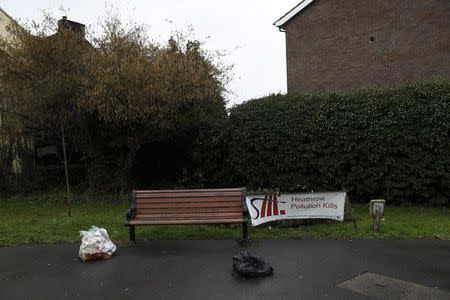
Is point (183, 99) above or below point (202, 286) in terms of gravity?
above

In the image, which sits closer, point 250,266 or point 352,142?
point 250,266

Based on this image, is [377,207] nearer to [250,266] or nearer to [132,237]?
[250,266]

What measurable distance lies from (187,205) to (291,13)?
52.9 feet

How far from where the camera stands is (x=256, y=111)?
38.5 ft

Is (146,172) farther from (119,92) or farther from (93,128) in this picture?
(119,92)

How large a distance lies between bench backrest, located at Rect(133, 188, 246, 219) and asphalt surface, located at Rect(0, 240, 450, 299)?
47 cm

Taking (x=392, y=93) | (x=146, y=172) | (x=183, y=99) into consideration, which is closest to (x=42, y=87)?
(x=183, y=99)

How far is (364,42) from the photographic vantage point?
63.9 feet

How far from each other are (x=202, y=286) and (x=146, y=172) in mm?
9700

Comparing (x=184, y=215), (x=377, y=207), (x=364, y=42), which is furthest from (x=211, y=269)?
(x=364, y=42)

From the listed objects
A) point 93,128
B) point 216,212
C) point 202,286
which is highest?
point 93,128

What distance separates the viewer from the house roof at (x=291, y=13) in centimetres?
2070

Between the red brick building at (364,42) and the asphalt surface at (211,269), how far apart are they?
13.2 m

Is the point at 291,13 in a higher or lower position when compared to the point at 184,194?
higher
